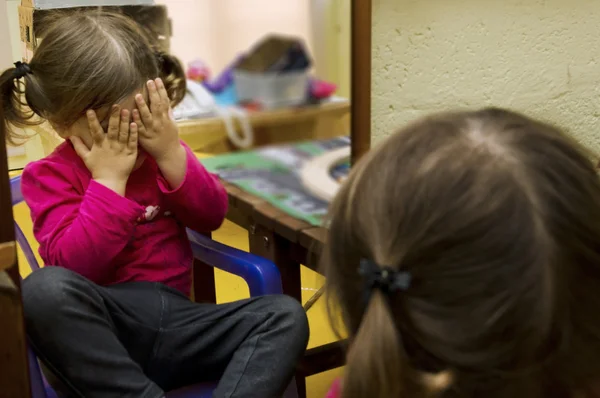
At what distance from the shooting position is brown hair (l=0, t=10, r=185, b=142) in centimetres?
96

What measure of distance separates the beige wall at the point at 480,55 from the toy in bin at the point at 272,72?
0.54 feet

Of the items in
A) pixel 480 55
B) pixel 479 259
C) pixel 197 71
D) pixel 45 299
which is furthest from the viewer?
pixel 480 55

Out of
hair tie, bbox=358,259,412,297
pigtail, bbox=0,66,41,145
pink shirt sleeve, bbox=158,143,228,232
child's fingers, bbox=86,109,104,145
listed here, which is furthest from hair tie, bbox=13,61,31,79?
hair tie, bbox=358,259,412,297

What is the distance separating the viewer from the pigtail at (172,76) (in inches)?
43.6

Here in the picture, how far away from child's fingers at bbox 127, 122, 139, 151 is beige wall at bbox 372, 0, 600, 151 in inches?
20.3

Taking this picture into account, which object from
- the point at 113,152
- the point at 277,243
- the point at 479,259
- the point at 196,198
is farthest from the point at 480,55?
the point at 479,259

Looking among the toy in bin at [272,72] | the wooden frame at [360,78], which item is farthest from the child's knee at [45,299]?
the wooden frame at [360,78]

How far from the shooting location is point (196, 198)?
108 centimetres

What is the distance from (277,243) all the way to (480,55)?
0.52 m

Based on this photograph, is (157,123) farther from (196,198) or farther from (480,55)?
(480,55)

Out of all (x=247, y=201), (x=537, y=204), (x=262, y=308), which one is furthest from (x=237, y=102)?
(x=537, y=204)

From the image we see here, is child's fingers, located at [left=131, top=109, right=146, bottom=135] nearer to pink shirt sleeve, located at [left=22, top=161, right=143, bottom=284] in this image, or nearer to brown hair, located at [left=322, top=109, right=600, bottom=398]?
pink shirt sleeve, located at [left=22, top=161, right=143, bottom=284]

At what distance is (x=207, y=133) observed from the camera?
1.25 meters

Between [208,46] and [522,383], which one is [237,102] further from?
[522,383]
